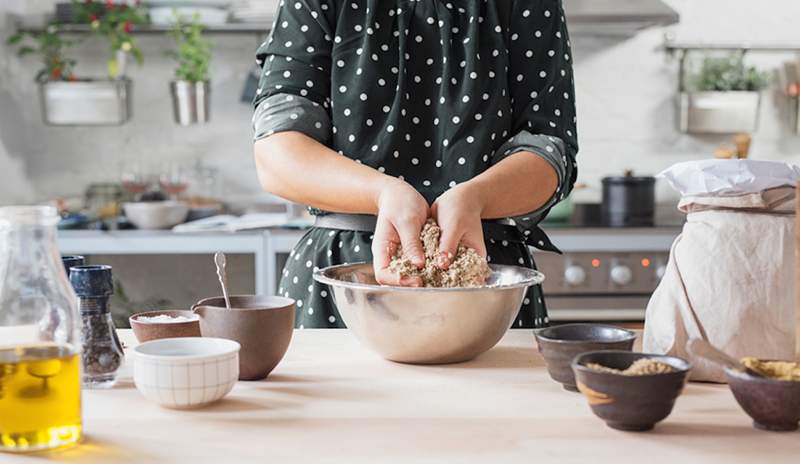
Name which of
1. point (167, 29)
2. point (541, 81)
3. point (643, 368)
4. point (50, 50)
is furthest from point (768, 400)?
point (50, 50)

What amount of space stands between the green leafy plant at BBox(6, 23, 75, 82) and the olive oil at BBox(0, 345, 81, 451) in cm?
273

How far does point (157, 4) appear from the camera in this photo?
335cm

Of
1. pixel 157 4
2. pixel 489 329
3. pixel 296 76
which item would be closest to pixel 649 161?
pixel 157 4

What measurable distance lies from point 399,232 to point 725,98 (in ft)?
8.47

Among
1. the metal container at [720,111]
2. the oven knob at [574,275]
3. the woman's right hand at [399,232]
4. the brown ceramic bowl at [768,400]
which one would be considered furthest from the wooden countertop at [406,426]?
the metal container at [720,111]

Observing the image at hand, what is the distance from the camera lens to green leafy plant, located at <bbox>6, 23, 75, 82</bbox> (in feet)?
10.8

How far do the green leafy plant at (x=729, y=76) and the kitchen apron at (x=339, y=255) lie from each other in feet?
6.88

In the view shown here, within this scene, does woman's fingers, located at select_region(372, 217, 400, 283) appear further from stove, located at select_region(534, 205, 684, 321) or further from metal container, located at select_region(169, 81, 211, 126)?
metal container, located at select_region(169, 81, 211, 126)

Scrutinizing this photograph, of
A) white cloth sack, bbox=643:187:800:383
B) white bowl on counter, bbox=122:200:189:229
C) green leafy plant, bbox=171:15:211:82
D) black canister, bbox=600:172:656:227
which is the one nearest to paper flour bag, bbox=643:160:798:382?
white cloth sack, bbox=643:187:800:383

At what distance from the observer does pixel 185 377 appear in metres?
0.89

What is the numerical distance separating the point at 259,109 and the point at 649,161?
238 centimetres

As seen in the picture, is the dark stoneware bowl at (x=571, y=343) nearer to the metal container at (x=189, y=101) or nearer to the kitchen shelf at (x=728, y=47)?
the metal container at (x=189, y=101)

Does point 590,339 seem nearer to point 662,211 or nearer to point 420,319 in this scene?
point 420,319

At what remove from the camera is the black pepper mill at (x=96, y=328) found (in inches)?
39.6
